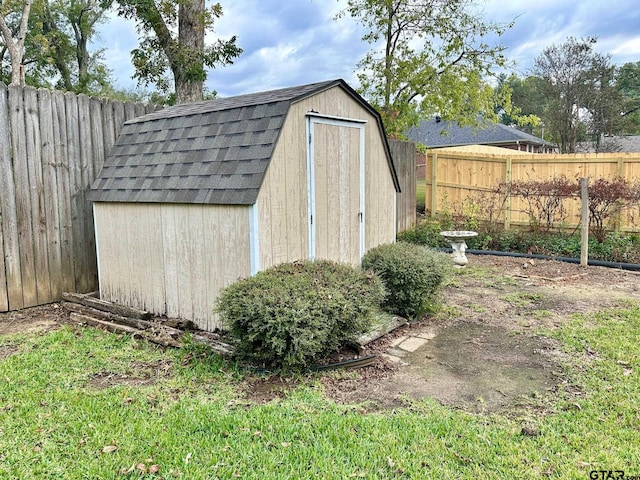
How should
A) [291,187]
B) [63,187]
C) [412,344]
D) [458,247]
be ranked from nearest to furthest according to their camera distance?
[412,344] → [291,187] → [63,187] → [458,247]

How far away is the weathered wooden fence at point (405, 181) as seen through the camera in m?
10.0

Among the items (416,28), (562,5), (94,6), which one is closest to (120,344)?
→ (416,28)

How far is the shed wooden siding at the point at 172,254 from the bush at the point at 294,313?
0.56 meters

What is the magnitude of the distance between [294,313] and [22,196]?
12.7 ft

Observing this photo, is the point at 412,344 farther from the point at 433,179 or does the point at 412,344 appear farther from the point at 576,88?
the point at 576,88

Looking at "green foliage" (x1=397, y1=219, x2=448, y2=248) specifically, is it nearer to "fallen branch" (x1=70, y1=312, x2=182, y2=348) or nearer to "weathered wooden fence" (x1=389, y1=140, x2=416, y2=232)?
"weathered wooden fence" (x1=389, y1=140, x2=416, y2=232)

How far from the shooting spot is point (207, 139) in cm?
462

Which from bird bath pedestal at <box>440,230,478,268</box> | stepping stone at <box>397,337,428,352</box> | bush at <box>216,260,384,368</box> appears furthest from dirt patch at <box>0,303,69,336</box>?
bird bath pedestal at <box>440,230,478,268</box>

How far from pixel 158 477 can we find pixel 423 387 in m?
1.91

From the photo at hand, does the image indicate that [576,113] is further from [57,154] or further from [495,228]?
[57,154]

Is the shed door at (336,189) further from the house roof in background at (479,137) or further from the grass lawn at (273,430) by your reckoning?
the house roof in background at (479,137)

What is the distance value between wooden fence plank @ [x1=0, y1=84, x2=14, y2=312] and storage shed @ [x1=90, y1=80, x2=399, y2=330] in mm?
840

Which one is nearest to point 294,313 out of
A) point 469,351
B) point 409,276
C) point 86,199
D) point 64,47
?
point 469,351

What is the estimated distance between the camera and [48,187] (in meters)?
5.42
